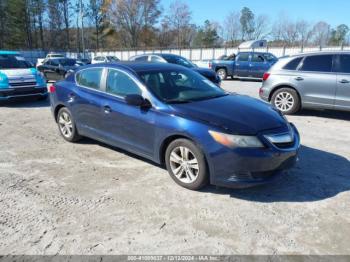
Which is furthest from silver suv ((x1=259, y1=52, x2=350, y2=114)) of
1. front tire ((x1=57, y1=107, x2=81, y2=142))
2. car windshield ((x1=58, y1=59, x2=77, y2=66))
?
car windshield ((x1=58, y1=59, x2=77, y2=66))

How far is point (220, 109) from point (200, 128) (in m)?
0.53

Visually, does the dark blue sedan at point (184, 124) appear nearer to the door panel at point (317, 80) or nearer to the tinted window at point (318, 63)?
the door panel at point (317, 80)

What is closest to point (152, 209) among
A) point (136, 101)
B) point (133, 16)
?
point (136, 101)

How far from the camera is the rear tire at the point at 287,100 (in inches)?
334

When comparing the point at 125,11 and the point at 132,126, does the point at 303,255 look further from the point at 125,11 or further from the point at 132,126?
the point at 125,11

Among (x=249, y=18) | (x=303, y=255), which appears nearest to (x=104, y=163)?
(x=303, y=255)

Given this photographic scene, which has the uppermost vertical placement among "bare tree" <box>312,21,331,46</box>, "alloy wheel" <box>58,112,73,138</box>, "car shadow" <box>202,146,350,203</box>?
"bare tree" <box>312,21,331,46</box>

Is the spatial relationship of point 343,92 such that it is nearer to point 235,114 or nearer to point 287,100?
point 287,100

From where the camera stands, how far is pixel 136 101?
4.41m

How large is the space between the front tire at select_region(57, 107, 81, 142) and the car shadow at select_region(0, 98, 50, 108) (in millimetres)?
4733

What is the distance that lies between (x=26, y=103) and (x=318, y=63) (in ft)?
30.0

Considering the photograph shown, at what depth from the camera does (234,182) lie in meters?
3.80

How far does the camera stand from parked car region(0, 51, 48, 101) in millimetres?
10031

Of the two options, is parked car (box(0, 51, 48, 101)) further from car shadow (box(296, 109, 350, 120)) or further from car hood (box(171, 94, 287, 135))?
car shadow (box(296, 109, 350, 120))
